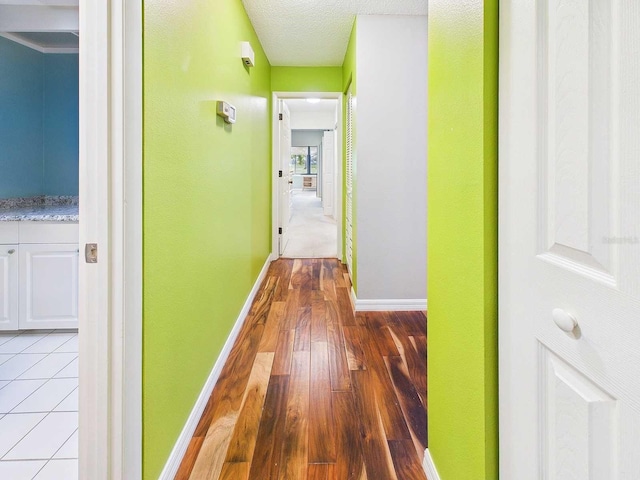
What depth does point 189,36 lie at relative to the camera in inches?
63.1

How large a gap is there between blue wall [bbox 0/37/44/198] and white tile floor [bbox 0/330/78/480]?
3.80 ft

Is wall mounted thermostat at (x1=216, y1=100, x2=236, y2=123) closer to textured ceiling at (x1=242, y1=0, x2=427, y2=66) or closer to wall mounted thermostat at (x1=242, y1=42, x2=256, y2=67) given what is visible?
wall mounted thermostat at (x1=242, y1=42, x2=256, y2=67)

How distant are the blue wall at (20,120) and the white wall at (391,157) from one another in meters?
2.53

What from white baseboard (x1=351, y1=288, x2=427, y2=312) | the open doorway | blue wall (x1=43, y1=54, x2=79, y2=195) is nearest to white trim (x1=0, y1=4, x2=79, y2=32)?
the open doorway

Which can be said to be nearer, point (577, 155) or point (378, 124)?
point (577, 155)

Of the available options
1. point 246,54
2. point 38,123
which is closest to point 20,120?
point 38,123

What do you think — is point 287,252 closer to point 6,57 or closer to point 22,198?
point 22,198

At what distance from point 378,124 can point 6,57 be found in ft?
9.13

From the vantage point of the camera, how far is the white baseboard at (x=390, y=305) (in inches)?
126

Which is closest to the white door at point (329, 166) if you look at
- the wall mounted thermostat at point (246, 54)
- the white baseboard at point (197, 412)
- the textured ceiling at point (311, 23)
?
the textured ceiling at point (311, 23)

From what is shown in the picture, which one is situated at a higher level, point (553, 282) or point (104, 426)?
point (553, 282)

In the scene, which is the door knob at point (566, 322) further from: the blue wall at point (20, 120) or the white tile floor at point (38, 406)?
the blue wall at point (20, 120)

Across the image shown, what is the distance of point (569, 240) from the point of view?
25.9 inches

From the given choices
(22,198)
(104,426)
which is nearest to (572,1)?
(104,426)
